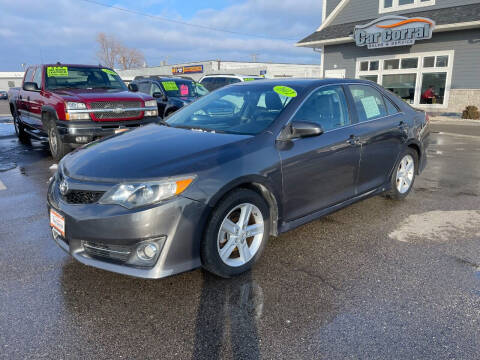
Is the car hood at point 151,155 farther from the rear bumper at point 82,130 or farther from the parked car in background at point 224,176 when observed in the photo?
the rear bumper at point 82,130

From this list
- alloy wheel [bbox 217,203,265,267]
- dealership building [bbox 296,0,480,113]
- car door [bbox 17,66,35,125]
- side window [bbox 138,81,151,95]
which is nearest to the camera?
alloy wheel [bbox 217,203,265,267]

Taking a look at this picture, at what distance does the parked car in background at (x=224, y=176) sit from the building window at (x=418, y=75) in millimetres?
13851

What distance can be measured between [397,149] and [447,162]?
3.87m

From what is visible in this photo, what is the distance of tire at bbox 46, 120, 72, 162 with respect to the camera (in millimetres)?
7219

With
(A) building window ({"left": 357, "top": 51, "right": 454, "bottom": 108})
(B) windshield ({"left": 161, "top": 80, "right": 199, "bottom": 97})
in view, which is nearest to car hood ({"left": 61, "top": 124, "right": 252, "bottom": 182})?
(B) windshield ({"left": 161, "top": 80, "right": 199, "bottom": 97})

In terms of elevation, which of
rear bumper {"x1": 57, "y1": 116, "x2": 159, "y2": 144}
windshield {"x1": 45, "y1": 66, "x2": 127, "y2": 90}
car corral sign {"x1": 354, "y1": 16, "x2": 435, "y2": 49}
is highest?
car corral sign {"x1": 354, "y1": 16, "x2": 435, "y2": 49}

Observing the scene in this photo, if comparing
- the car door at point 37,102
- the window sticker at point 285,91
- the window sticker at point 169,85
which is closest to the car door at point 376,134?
the window sticker at point 285,91

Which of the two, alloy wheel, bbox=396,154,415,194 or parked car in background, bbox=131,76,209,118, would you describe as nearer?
alloy wheel, bbox=396,154,415,194

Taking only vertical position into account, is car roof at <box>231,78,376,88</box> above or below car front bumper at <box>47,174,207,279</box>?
above

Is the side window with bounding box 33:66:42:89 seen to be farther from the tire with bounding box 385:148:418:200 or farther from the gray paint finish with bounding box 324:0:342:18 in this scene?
the gray paint finish with bounding box 324:0:342:18

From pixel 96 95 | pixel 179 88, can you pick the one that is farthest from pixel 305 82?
pixel 179 88

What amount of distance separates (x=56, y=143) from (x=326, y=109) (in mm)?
5687

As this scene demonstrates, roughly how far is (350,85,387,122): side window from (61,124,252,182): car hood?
64.0 inches

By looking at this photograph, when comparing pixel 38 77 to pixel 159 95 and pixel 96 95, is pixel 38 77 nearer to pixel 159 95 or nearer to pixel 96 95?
pixel 96 95
